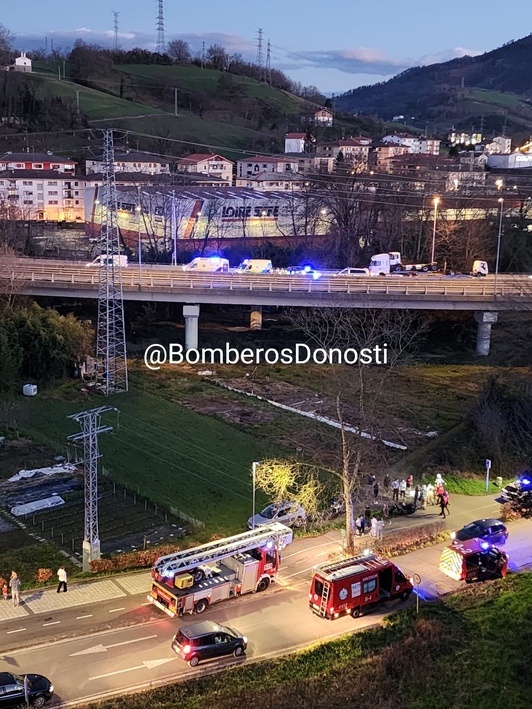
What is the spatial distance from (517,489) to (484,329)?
20519mm

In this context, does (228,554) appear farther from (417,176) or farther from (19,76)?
(19,76)

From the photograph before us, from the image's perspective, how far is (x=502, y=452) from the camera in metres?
25.3

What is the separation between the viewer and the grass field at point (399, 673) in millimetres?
12859

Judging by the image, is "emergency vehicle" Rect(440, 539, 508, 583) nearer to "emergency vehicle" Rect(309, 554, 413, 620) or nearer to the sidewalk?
"emergency vehicle" Rect(309, 554, 413, 620)

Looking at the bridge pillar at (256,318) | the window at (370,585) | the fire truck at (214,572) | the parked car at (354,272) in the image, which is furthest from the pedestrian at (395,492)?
the parked car at (354,272)

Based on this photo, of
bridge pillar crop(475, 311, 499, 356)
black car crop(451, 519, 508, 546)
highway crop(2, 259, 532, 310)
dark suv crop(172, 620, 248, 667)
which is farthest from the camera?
bridge pillar crop(475, 311, 499, 356)

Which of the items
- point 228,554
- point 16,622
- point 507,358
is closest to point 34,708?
point 16,622

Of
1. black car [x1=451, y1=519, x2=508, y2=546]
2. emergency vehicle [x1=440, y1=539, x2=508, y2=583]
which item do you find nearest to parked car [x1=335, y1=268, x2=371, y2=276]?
black car [x1=451, y1=519, x2=508, y2=546]

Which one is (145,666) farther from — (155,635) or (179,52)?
(179,52)

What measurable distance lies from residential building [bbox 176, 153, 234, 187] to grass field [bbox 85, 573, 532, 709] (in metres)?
77.9

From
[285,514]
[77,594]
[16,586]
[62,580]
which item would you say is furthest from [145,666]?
[285,514]

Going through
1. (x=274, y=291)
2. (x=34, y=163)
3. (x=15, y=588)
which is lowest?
(x=15, y=588)

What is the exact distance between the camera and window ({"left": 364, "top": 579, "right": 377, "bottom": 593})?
619 inches

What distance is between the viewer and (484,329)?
41.3 metres
